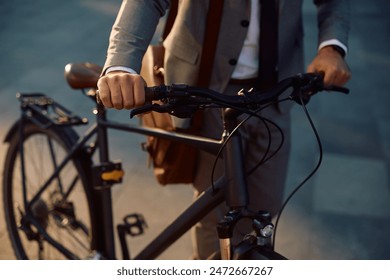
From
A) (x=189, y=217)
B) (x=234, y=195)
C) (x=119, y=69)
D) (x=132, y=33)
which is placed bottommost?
(x=189, y=217)

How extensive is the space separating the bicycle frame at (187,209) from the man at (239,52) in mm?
203

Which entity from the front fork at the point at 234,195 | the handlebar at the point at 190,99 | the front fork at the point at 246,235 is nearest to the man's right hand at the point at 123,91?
the handlebar at the point at 190,99

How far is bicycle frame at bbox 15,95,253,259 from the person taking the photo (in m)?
1.56

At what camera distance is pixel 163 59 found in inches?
78.5

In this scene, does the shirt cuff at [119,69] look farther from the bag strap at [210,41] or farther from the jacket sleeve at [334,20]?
the jacket sleeve at [334,20]

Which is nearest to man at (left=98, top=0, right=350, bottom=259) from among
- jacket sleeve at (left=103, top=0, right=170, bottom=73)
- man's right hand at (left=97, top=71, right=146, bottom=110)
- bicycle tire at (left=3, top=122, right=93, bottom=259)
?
jacket sleeve at (left=103, top=0, right=170, bottom=73)

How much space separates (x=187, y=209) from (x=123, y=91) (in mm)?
669

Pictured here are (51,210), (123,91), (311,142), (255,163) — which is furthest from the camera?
(311,142)

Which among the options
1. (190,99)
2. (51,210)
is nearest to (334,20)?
(190,99)

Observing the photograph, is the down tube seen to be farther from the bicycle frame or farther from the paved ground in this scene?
the paved ground

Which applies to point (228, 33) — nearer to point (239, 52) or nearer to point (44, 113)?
point (239, 52)

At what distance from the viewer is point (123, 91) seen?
4.17ft

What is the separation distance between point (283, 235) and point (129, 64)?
5.96ft

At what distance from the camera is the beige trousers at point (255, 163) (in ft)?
6.75
